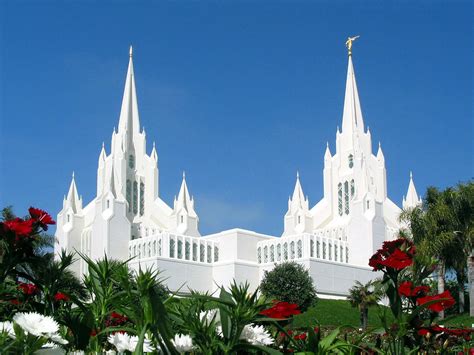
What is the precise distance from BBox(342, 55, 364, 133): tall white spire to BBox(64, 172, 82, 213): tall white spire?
24.0 m

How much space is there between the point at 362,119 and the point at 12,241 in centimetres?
5902

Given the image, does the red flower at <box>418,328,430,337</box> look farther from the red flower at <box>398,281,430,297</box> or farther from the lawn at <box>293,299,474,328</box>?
the lawn at <box>293,299,474,328</box>

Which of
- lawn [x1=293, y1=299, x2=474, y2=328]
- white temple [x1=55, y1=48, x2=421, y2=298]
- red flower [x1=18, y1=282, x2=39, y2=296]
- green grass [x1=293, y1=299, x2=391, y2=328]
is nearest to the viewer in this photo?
red flower [x1=18, y1=282, x2=39, y2=296]

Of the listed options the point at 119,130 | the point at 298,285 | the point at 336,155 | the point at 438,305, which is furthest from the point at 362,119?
the point at 438,305

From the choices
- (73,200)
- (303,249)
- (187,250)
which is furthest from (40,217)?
(73,200)

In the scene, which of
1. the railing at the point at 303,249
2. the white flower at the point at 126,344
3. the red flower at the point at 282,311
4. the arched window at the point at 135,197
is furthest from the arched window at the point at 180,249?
the white flower at the point at 126,344

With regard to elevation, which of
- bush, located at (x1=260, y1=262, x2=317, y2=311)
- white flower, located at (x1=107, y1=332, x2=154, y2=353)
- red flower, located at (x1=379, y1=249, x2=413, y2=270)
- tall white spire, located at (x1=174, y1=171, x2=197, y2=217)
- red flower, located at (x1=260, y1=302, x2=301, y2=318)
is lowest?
white flower, located at (x1=107, y1=332, x2=154, y2=353)

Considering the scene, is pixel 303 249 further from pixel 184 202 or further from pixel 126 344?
pixel 126 344

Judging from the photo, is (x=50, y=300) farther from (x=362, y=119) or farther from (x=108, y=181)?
(x=362, y=119)

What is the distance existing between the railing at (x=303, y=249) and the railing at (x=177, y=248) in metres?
3.65

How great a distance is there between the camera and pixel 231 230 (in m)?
49.7

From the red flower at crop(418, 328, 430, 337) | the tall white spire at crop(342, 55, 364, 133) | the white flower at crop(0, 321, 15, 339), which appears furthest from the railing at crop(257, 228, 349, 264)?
the white flower at crop(0, 321, 15, 339)

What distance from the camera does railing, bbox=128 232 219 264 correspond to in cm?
4756

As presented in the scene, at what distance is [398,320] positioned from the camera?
12.1 ft
